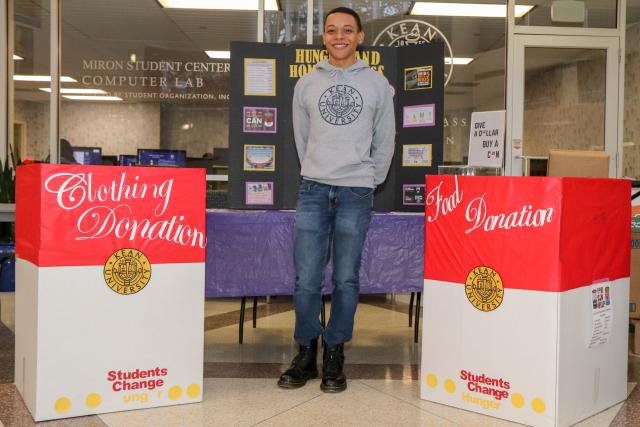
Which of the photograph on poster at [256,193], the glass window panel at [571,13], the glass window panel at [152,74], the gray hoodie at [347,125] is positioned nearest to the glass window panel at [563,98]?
the glass window panel at [571,13]

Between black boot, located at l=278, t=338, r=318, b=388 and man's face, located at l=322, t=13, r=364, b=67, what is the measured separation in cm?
118

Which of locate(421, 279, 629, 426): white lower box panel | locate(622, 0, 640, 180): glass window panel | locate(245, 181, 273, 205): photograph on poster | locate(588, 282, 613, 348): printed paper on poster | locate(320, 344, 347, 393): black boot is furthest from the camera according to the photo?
locate(622, 0, 640, 180): glass window panel

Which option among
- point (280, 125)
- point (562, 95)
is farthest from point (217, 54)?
point (562, 95)

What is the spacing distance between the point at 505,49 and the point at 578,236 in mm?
3700

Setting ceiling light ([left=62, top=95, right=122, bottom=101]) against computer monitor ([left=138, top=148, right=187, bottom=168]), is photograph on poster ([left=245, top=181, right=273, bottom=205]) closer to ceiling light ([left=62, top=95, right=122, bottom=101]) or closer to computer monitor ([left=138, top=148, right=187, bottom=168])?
computer monitor ([left=138, top=148, right=187, bottom=168])

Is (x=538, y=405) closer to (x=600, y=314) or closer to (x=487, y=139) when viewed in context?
(x=600, y=314)

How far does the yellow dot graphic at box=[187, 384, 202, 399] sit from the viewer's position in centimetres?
214

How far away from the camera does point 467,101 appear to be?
5.23 meters

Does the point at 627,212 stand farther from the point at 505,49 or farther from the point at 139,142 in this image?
the point at 139,142

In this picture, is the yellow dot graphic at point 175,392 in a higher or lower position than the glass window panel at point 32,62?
lower

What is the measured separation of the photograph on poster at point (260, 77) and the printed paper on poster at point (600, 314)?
1.87m

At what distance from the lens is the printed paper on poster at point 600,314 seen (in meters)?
2.04

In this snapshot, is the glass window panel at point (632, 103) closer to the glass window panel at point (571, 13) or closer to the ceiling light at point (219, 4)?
the glass window panel at point (571, 13)

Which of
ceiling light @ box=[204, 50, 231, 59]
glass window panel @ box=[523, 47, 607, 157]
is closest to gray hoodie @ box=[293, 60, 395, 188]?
ceiling light @ box=[204, 50, 231, 59]
